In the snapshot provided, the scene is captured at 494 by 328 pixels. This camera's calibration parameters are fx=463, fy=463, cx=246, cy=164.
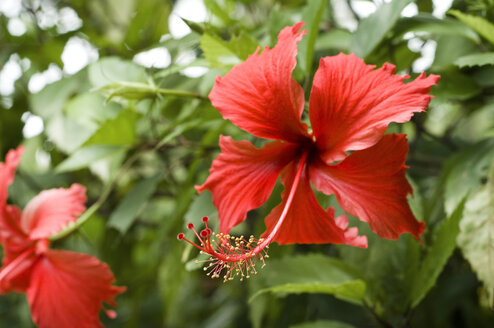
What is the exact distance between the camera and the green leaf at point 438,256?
580mm

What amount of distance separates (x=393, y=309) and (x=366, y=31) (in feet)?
1.36

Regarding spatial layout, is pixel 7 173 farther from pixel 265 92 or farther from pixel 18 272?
pixel 265 92

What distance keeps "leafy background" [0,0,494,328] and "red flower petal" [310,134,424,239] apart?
0.10 m

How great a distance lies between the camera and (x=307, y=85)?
26.0 inches

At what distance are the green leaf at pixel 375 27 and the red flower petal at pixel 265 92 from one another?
0.18m

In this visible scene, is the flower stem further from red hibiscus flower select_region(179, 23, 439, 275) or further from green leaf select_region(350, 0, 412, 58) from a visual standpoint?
green leaf select_region(350, 0, 412, 58)

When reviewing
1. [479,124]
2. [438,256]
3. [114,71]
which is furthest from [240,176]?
[479,124]

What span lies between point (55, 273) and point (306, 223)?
1.37ft

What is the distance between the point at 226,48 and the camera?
0.62 metres

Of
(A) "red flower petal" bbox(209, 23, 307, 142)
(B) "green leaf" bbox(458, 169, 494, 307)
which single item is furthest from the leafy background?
(A) "red flower petal" bbox(209, 23, 307, 142)

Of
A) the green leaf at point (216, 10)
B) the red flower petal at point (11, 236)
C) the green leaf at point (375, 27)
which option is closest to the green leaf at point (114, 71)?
the green leaf at point (216, 10)

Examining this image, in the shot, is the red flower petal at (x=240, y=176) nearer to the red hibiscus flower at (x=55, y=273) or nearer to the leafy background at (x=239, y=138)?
the leafy background at (x=239, y=138)

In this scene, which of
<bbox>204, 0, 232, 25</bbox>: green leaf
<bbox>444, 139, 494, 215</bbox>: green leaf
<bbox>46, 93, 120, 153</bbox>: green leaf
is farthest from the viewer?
<bbox>46, 93, 120, 153</bbox>: green leaf

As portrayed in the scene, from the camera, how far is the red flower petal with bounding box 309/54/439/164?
0.45 m
